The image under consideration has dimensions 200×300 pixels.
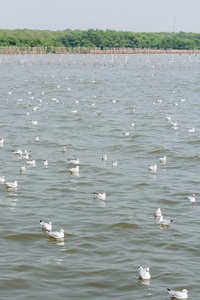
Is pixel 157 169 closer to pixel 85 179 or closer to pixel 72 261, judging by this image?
pixel 85 179

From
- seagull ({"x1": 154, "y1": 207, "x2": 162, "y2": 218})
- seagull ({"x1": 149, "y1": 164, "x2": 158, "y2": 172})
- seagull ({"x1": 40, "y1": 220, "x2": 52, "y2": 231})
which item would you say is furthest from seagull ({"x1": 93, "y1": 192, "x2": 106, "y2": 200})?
seagull ({"x1": 149, "y1": 164, "x2": 158, "y2": 172})

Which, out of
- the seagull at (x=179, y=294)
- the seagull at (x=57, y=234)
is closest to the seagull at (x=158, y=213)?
the seagull at (x=57, y=234)

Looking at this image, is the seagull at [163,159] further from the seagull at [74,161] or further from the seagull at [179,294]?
the seagull at [179,294]

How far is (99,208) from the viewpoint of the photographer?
→ 17.4 meters

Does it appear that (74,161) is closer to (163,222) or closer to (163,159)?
(163,159)

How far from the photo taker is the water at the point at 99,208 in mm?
12500

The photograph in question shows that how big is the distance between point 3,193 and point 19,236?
4095 mm

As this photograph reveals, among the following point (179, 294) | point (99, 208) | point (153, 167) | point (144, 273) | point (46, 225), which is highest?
point (153, 167)

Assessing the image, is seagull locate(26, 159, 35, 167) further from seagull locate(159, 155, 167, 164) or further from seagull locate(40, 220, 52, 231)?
seagull locate(40, 220, 52, 231)

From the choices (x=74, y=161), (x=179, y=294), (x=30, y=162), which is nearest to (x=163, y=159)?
(x=74, y=161)

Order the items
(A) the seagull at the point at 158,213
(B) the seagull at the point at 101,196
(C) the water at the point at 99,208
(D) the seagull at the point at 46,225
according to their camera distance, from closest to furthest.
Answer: (C) the water at the point at 99,208 < (D) the seagull at the point at 46,225 < (A) the seagull at the point at 158,213 < (B) the seagull at the point at 101,196

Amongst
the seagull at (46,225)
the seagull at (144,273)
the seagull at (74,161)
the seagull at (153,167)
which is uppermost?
the seagull at (74,161)

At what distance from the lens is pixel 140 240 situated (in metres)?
14.8

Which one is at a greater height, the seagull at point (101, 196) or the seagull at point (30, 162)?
the seagull at point (30, 162)
